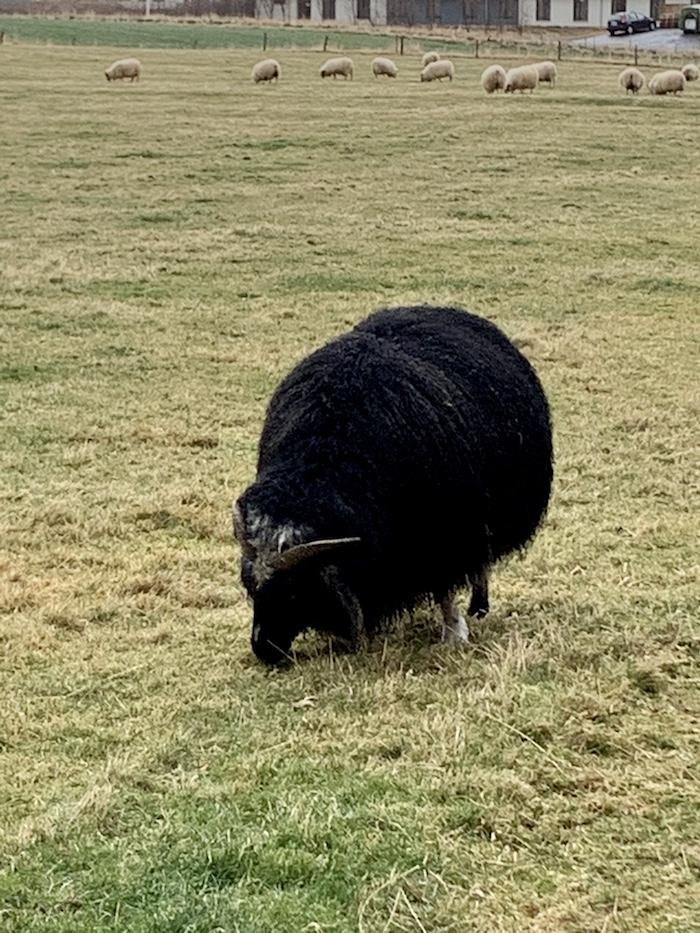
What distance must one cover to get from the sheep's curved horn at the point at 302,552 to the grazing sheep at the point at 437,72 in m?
37.0

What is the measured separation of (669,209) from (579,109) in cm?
1236

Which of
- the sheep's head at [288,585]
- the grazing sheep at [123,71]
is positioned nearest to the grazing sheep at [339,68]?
the grazing sheep at [123,71]

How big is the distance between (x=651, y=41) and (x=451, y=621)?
6707cm

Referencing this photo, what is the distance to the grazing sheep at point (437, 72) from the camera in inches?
1575

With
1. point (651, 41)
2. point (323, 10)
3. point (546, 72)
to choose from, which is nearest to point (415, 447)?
point (546, 72)

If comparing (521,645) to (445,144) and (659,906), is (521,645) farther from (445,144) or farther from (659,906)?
(445,144)

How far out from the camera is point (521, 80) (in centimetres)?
3547

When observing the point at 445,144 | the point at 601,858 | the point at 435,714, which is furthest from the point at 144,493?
the point at 445,144

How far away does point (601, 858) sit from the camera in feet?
10.9

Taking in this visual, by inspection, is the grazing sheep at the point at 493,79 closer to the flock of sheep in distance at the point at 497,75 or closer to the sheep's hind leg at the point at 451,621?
the flock of sheep in distance at the point at 497,75

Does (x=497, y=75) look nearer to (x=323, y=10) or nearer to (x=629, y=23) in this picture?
(x=629, y=23)

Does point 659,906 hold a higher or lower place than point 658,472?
higher

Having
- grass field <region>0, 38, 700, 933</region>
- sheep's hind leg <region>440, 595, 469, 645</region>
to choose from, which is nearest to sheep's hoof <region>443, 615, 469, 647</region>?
sheep's hind leg <region>440, 595, 469, 645</region>

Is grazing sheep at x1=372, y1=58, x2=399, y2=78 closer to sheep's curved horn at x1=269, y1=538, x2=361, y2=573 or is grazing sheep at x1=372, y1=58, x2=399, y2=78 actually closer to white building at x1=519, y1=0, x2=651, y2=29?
sheep's curved horn at x1=269, y1=538, x2=361, y2=573
